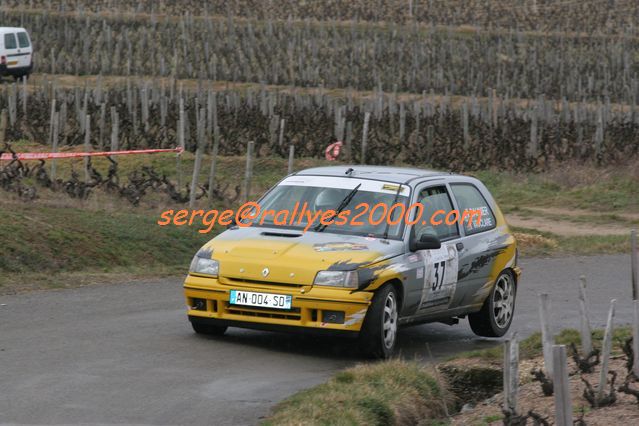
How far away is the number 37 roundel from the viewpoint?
1256 centimetres

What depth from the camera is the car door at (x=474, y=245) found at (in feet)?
43.5

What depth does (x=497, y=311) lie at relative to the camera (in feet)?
45.9

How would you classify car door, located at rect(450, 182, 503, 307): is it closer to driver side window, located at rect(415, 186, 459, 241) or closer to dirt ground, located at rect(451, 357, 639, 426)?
driver side window, located at rect(415, 186, 459, 241)

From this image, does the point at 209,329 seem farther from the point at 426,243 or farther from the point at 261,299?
the point at 426,243

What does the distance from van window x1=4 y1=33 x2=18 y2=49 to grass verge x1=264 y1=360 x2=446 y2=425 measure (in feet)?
139

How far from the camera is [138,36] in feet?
222

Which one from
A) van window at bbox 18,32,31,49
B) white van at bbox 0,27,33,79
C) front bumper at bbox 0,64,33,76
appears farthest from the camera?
van window at bbox 18,32,31,49

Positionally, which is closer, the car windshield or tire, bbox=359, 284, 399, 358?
tire, bbox=359, 284, 399, 358

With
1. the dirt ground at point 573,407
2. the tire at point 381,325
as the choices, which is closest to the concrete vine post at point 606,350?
the dirt ground at point 573,407

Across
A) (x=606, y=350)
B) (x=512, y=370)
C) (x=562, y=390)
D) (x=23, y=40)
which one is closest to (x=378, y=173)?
(x=606, y=350)

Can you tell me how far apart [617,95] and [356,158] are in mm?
22131

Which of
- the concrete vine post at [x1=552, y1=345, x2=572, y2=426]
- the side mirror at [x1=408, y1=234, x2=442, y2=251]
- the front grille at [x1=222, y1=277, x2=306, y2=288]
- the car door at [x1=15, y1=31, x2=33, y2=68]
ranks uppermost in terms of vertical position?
the concrete vine post at [x1=552, y1=345, x2=572, y2=426]

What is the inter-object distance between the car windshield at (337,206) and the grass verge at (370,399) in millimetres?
1896

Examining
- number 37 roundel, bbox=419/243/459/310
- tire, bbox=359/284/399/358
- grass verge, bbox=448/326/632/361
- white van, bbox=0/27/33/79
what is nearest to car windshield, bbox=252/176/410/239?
number 37 roundel, bbox=419/243/459/310
